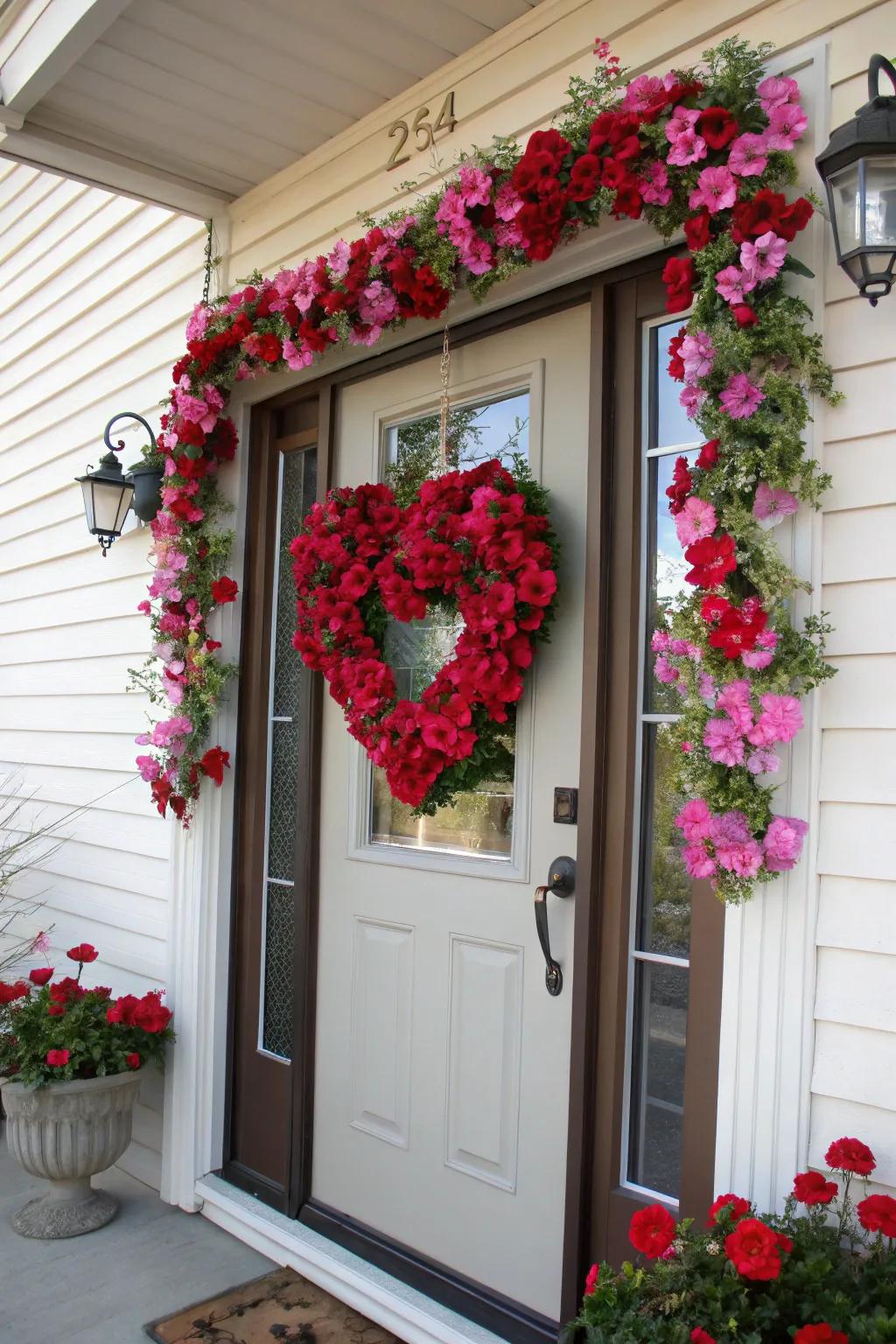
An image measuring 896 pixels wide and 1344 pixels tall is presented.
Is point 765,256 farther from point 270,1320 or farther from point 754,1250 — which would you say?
point 270,1320

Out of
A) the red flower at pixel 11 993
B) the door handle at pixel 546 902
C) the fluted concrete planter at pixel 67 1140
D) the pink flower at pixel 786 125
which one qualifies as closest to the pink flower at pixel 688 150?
the pink flower at pixel 786 125

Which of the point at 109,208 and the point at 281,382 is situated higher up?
the point at 109,208

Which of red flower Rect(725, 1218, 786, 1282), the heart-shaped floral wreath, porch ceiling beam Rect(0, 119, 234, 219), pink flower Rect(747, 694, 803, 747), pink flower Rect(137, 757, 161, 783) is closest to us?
red flower Rect(725, 1218, 786, 1282)

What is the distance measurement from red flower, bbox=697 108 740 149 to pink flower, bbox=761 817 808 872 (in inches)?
44.9

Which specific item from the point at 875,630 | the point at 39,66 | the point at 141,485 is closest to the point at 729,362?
the point at 875,630

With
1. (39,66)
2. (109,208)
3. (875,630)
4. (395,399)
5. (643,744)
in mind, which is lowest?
(643,744)

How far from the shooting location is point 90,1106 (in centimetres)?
299

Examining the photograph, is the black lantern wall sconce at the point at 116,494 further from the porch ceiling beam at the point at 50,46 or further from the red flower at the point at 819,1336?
the red flower at the point at 819,1336

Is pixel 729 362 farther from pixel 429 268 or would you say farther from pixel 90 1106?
pixel 90 1106

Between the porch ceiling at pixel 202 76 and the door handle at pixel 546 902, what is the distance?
186cm

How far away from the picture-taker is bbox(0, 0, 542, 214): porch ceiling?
7.84 feet

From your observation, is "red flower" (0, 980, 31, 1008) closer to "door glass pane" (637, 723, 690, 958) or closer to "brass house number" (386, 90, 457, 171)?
"door glass pane" (637, 723, 690, 958)

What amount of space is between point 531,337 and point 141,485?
1.49 metres

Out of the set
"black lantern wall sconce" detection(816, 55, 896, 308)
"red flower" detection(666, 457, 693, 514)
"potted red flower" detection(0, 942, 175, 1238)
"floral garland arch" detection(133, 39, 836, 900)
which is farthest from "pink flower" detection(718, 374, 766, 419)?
"potted red flower" detection(0, 942, 175, 1238)
